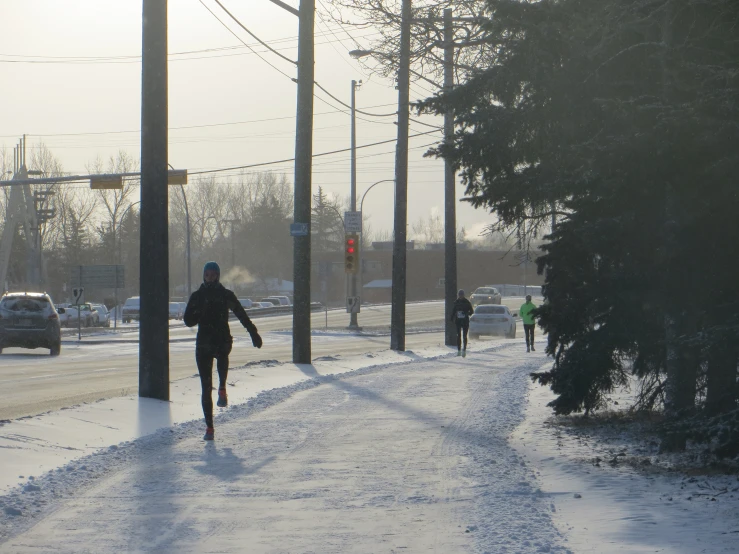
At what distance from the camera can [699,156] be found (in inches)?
332

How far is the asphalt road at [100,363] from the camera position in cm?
1641

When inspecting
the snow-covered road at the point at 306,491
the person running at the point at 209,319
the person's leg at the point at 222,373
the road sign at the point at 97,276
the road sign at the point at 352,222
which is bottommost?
the snow-covered road at the point at 306,491

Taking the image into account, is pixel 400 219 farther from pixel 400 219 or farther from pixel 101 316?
pixel 101 316

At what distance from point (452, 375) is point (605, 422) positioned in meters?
8.29

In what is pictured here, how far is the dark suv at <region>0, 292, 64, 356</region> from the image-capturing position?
2752cm

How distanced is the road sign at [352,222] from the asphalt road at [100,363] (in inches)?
169

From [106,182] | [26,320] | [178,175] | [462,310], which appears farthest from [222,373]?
[106,182]

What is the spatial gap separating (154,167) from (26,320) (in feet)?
49.6

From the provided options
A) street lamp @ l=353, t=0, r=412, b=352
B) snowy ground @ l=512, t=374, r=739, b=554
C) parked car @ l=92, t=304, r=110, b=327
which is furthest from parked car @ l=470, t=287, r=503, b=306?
snowy ground @ l=512, t=374, r=739, b=554

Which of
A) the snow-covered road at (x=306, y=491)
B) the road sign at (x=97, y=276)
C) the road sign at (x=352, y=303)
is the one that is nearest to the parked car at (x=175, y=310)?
the road sign at (x=97, y=276)

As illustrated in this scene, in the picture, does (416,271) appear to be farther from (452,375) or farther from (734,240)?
(734,240)

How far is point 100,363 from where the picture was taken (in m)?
25.6

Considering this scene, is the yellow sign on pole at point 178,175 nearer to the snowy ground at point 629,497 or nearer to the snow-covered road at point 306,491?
the snow-covered road at point 306,491

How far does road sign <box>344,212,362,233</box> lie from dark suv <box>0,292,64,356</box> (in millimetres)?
14295
